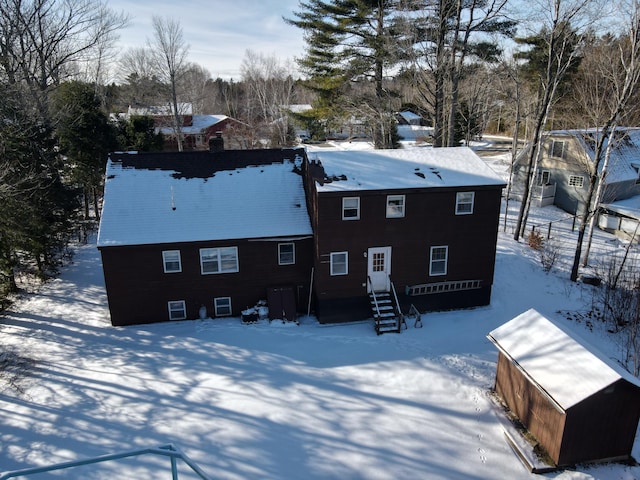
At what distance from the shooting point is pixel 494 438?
12.4m

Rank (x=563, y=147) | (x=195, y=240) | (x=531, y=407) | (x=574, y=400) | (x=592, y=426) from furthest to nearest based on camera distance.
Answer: (x=563, y=147) < (x=195, y=240) < (x=531, y=407) < (x=592, y=426) < (x=574, y=400)

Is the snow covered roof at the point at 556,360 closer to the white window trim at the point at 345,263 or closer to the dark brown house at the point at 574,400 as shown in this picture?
the dark brown house at the point at 574,400

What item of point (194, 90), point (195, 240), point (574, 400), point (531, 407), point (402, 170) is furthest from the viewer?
point (194, 90)

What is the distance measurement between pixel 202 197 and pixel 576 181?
86.7ft

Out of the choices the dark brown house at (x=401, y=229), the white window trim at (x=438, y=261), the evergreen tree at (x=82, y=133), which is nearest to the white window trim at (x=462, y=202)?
the dark brown house at (x=401, y=229)

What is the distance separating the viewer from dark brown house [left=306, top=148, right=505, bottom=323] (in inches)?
703

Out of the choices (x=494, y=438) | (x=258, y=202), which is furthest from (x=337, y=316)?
(x=494, y=438)

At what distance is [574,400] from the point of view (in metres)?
10.7

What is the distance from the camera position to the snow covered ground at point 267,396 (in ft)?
38.1

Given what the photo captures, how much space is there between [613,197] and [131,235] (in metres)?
30.2

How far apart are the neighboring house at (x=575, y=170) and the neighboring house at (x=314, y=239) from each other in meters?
15.8

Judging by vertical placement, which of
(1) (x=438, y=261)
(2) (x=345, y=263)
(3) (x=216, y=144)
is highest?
(3) (x=216, y=144)

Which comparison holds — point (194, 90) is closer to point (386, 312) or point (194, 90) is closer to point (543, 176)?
point (543, 176)

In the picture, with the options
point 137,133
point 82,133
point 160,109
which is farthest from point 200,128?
point 82,133
